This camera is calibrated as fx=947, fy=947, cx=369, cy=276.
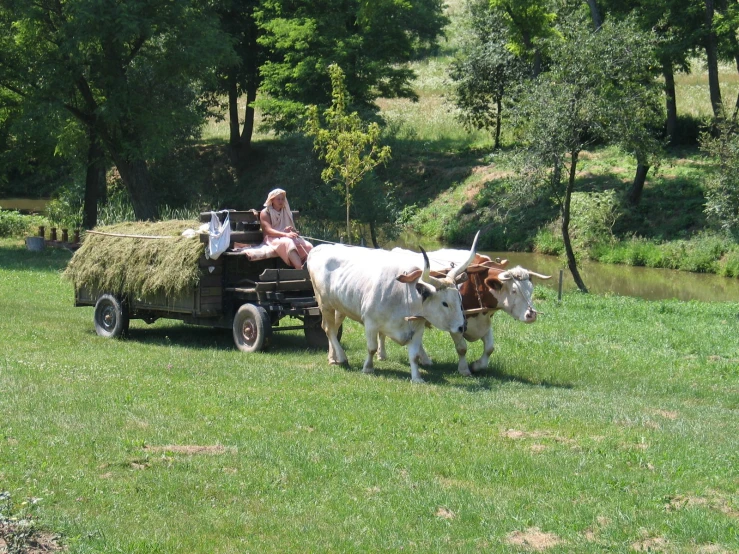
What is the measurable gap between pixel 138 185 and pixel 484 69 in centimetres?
2318

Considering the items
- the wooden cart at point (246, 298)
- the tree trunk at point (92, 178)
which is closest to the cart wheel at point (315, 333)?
the wooden cart at point (246, 298)

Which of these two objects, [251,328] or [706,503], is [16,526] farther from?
[251,328]

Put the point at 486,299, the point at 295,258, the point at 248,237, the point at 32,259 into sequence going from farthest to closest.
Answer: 1. the point at 32,259
2. the point at 248,237
3. the point at 295,258
4. the point at 486,299

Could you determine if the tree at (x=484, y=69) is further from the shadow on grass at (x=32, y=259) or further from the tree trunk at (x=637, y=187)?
the shadow on grass at (x=32, y=259)

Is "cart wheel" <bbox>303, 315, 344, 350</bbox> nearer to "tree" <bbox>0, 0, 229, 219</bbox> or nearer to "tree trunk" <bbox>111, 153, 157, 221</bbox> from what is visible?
"tree" <bbox>0, 0, 229, 219</bbox>

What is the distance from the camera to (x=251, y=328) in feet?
52.8

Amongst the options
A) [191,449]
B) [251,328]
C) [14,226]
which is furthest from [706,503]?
[14,226]

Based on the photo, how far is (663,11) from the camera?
138 ft

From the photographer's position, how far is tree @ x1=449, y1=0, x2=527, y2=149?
5103 cm

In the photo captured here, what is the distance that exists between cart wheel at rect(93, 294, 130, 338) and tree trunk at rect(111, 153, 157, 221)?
17.2 m

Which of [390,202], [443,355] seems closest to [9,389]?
[443,355]

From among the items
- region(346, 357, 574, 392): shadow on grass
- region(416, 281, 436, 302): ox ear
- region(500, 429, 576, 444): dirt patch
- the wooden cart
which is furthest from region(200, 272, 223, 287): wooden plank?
region(500, 429, 576, 444): dirt patch

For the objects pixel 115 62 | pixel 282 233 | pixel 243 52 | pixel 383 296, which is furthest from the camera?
pixel 243 52

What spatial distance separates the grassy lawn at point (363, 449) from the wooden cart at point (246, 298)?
1.75ft
